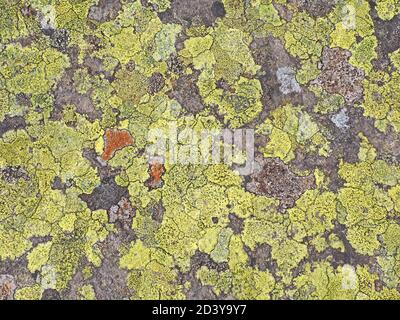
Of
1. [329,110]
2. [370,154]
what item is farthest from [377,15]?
[370,154]

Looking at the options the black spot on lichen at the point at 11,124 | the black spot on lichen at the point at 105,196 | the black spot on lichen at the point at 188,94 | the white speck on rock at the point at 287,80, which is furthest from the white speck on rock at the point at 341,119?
the black spot on lichen at the point at 11,124

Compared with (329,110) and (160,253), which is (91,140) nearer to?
(160,253)

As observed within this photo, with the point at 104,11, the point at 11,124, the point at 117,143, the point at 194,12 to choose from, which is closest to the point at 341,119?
the point at 194,12

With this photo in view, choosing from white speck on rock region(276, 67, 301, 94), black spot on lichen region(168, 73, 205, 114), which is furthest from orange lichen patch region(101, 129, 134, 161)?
white speck on rock region(276, 67, 301, 94)

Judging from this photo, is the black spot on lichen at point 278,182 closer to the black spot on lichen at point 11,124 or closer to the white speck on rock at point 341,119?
the white speck on rock at point 341,119

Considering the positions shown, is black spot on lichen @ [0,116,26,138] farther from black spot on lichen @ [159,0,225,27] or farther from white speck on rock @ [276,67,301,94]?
white speck on rock @ [276,67,301,94]

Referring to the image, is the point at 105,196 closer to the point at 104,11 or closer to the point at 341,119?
the point at 104,11
